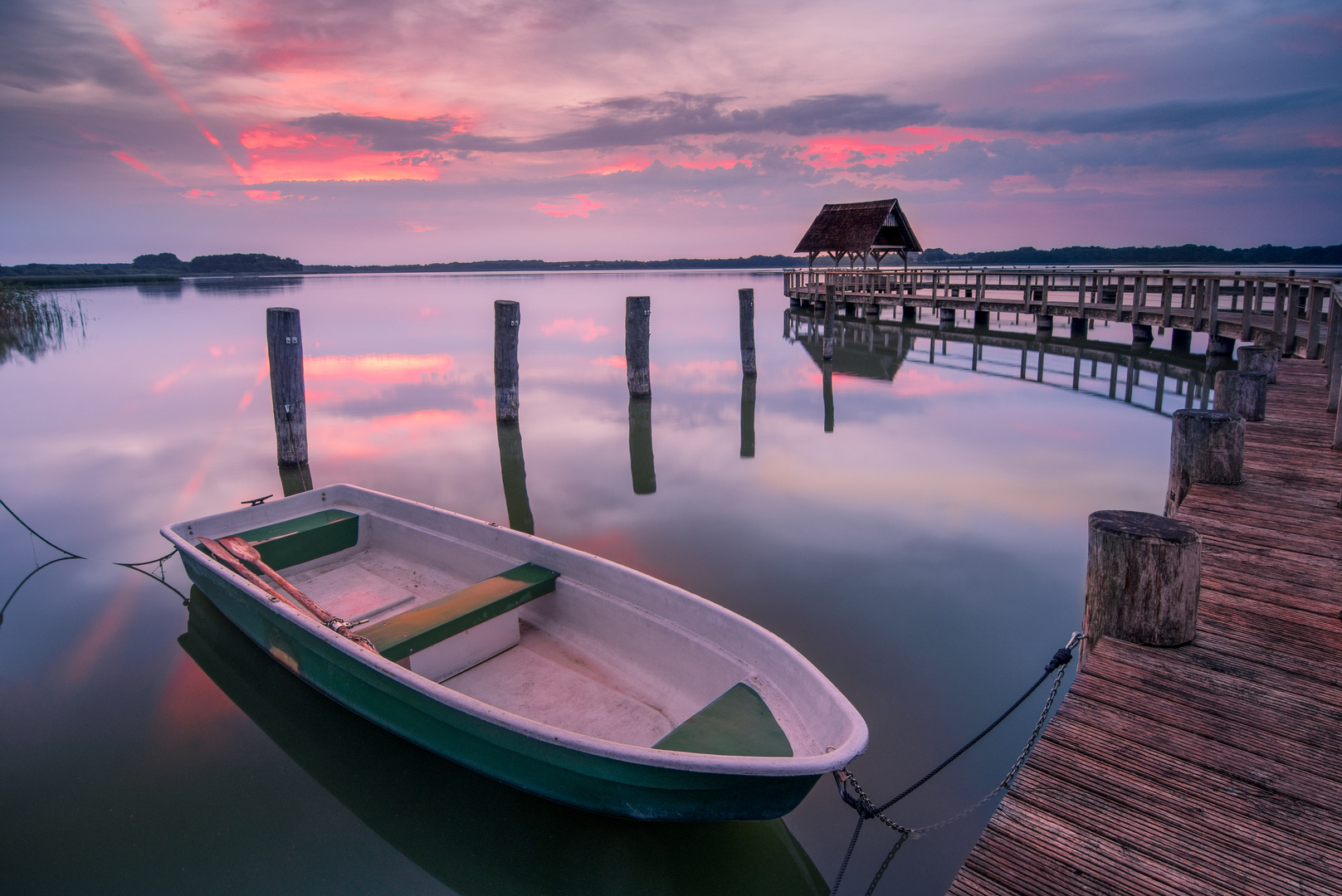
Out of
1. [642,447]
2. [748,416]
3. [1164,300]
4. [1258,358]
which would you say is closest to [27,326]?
[642,447]

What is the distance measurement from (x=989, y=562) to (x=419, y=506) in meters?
5.39

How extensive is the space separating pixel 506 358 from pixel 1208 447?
32.2ft

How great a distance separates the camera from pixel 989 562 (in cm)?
708

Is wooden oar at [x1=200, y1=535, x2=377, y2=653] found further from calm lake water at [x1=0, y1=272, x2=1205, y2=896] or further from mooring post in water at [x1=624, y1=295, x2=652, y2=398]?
mooring post in water at [x1=624, y1=295, x2=652, y2=398]

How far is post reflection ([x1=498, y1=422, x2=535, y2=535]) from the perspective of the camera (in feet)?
29.1

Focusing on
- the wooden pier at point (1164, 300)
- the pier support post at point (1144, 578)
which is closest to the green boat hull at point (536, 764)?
the pier support post at point (1144, 578)

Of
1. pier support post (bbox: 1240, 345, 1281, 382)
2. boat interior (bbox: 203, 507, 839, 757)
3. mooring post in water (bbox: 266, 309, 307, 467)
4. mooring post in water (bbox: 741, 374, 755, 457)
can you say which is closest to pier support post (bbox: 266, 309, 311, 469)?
mooring post in water (bbox: 266, 309, 307, 467)

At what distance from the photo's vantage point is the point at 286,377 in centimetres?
955

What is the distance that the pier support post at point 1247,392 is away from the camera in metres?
7.86

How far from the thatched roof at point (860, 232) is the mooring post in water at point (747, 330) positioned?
15917mm

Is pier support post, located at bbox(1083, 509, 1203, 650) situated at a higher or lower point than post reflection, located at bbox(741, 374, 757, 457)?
higher

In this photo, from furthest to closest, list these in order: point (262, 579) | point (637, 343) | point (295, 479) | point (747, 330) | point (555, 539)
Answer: point (747, 330) < point (637, 343) < point (295, 479) < point (555, 539) < point (262, 579)

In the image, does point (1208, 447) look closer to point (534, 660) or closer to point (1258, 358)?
point (1258, 358)

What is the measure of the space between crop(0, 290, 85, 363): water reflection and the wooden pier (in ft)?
99.7
